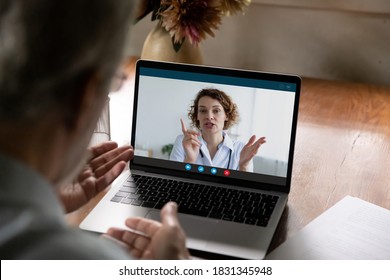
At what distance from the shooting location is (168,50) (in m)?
1.50

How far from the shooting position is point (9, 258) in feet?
1.77

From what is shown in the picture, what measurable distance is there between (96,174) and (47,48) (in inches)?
25.0

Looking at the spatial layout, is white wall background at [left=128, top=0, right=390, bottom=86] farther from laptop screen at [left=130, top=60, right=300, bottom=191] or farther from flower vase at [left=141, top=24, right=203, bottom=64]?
laptop screen at [left=130, top=60, right=300, bottom=191]

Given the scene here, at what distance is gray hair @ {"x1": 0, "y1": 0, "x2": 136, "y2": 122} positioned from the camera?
53 cm

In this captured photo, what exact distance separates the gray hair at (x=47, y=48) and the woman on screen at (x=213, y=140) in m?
0.62

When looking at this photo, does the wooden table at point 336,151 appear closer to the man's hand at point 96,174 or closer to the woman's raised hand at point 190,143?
the man's hand at point 96,174

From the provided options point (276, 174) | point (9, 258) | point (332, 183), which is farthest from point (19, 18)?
point (332, 183)

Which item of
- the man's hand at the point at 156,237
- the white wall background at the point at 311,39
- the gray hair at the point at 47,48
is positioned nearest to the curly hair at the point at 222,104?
the man's hand at the point at 156,237

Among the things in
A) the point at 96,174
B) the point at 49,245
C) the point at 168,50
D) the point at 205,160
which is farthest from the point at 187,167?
the point at 49,245

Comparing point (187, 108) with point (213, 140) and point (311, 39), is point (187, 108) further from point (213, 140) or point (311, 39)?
point (311, 39)

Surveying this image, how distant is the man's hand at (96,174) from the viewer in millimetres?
1079

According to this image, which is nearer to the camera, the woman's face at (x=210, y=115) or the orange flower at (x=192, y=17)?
the woman's face at (x=210, y=115)
